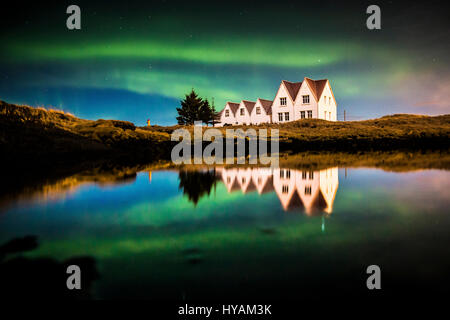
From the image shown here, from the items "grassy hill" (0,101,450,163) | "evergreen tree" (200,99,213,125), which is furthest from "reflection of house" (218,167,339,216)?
"evergreen tree" (200,99,213,125)

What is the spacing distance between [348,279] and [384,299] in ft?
1.02

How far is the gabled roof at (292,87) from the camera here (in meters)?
43.7

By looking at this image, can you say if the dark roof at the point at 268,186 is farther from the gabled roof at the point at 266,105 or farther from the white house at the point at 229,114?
the white house at the point at 229,114

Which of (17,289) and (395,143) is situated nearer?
(17,289)

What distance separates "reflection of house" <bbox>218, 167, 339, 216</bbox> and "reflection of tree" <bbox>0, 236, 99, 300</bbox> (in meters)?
3.21

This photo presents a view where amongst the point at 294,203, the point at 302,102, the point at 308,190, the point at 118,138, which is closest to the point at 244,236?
the point at 294,203

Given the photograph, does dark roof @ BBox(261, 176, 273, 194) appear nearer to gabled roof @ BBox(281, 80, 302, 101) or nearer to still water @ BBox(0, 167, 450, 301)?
still water @ BBox(0, 167, 450, 301)

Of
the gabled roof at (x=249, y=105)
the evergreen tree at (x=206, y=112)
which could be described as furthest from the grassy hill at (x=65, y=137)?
the gabled roof at (x=249, y=105)

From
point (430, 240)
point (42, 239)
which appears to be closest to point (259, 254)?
point (430, 240)

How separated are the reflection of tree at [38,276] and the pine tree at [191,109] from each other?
49713mm

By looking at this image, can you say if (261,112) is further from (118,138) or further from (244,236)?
(244,236)
